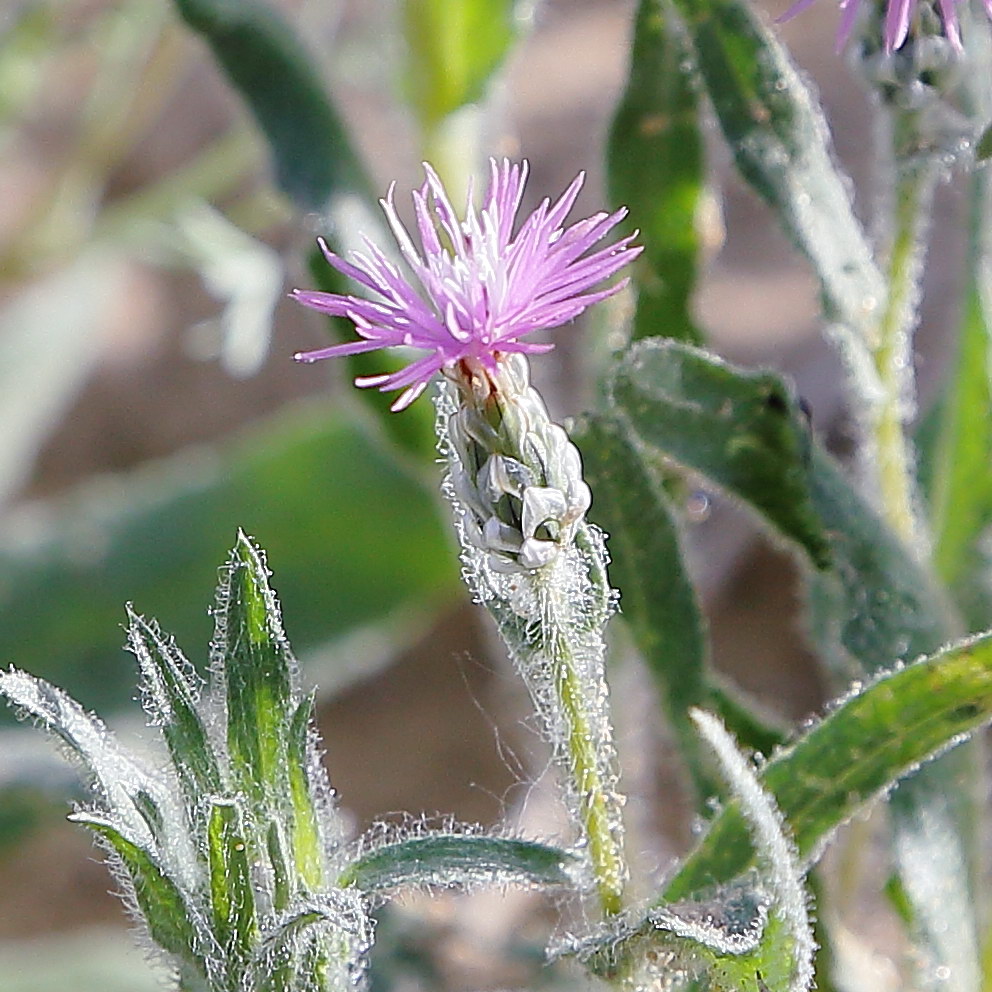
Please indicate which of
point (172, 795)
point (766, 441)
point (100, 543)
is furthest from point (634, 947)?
point (100, 543)

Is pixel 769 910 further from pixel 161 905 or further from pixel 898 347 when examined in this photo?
pixel 898 347

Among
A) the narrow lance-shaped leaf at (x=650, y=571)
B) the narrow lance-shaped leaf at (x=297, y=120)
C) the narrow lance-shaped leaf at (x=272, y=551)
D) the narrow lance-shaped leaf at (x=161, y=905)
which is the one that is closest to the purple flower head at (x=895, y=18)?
the narrow lance-shaped leaf at (x=650, y=571)

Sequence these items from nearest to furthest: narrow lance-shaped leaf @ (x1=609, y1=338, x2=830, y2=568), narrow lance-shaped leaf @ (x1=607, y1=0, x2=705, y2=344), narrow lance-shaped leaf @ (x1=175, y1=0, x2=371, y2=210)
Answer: narrow lance-shaped leaf @ (x1=609, y1=338, x2=830, y2=568) → narrow lance-shaped leaf @ (x1=607, y1=0, x2=705, y2=344) → narrow lance-shaped leaf @ (x1=175, y1=0, x2=371, y2=210)

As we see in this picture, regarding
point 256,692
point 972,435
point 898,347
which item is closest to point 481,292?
point 256,692

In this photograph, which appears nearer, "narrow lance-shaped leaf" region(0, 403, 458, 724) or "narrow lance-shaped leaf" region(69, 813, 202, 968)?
"narrow lance-shaped leaf" region(69, 813, 202, 968)

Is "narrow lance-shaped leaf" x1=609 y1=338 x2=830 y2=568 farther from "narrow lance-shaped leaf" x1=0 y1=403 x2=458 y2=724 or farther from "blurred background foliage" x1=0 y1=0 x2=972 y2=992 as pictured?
"narrow lance-shaped leaf" x1=0 y1=403 x2=458 y2=724

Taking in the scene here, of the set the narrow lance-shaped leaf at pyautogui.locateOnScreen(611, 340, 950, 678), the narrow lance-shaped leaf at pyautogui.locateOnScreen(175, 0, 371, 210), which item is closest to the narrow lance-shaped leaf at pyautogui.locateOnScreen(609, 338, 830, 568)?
the narrow lance-shaped leaf at pyautogui.locateOnScreen(611, 340, 950, 678)

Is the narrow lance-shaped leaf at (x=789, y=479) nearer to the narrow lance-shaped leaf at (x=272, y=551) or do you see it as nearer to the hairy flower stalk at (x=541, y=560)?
the hairy flower stalk at (x=541, y=560)
